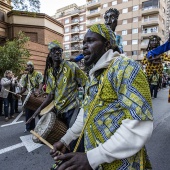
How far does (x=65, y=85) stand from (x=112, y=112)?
5.70 feet

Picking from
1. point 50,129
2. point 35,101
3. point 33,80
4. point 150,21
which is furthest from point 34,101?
point 150,21

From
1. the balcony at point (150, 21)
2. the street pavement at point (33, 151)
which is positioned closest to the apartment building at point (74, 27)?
the balcony at point (150, 21)

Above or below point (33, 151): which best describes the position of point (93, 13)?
above

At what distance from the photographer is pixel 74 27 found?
58219 millimetres

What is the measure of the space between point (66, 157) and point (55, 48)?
2179 mm

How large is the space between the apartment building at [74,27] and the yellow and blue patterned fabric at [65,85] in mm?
52318

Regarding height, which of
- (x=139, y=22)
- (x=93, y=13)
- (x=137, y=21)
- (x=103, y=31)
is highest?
(x=93, y=13)

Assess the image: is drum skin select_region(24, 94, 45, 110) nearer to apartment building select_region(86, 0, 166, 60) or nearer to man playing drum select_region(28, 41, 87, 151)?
man playing drum select_region(28, 41, 87, 151)

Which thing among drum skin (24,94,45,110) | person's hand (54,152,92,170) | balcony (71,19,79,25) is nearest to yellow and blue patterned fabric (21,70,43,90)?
drum skin (24,94,45,110)

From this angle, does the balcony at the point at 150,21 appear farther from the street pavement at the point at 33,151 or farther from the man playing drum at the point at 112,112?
the man playing drum at the point at 112,112

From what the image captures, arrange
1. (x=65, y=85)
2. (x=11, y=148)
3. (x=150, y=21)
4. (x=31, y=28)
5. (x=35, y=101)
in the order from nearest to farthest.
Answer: (x=65, y=85) < (x=35, y=101) < (x=11, y=148) < (x=31, y=28) < (x=150, y=21)

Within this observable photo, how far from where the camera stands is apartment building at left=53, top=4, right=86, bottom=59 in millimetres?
56094

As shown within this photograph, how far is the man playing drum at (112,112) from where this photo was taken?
102 cm

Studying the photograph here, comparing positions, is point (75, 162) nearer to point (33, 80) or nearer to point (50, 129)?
point (50, 129)
